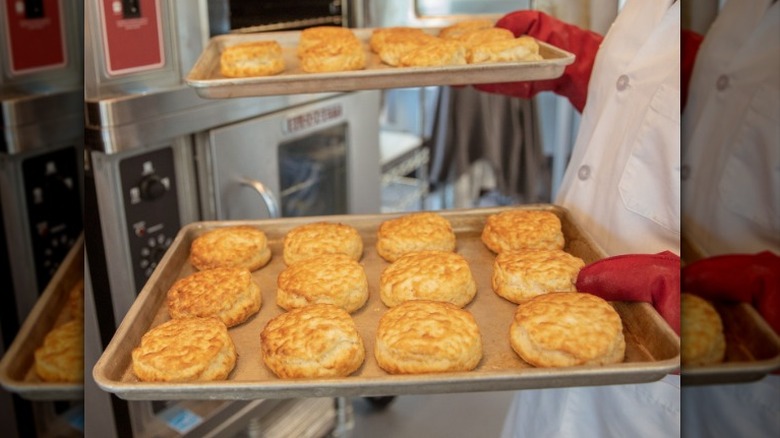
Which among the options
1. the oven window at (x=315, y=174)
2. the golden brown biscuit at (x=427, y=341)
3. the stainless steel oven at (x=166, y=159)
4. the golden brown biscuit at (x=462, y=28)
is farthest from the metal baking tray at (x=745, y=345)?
the oven window at (x=315, y=174)

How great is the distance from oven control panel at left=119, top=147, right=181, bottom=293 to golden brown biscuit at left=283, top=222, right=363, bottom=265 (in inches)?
11.7

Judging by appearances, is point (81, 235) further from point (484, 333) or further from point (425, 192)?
point (425, 192)

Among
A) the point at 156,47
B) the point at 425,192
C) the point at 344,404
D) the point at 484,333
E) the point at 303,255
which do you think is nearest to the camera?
the point at 484,333

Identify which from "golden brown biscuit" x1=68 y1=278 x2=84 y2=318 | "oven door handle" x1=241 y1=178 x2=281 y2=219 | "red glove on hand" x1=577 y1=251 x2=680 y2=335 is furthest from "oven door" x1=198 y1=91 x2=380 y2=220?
"golden brown biscuit" x1=68 y1=278 x2=84 y2=318

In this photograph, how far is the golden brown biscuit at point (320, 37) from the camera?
1.42m

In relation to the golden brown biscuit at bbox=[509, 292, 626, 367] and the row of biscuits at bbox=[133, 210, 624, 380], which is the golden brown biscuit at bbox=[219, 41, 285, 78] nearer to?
the row of biscuits at bbox=[133, 210, 624, 380]

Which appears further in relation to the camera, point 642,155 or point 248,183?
point 248,183

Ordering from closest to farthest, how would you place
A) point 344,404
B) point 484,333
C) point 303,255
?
point 484,333 → point 303,255 → point 344,404

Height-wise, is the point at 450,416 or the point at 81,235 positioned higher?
the point at 81,235

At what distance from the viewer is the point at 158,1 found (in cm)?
145

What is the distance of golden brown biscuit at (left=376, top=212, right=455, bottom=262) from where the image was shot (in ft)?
4.32

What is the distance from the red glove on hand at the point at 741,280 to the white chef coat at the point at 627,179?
48 cm

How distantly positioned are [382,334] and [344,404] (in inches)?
27.4

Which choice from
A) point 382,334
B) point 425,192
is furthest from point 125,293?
point 425,192
